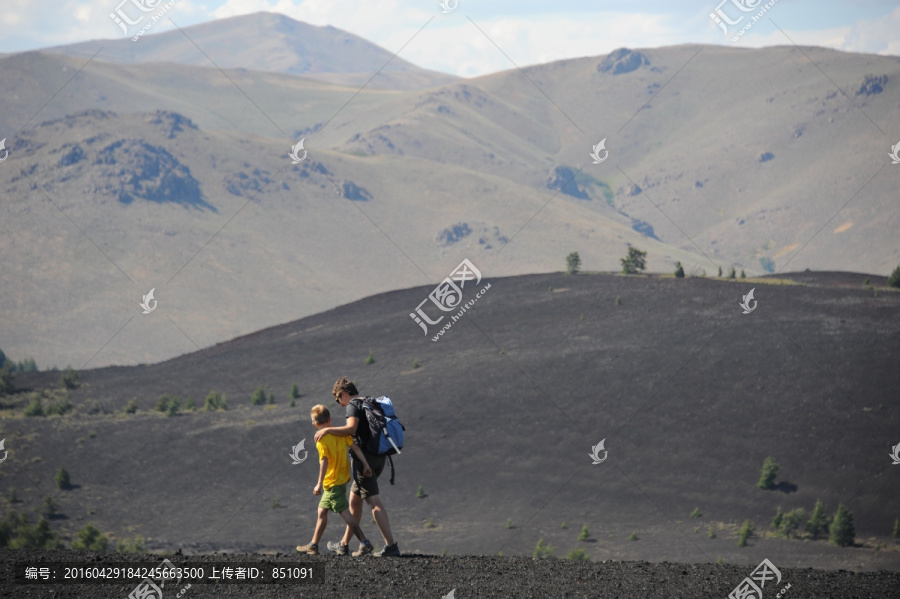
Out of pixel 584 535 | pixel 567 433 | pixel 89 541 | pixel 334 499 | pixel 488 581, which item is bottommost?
pixel 488 581

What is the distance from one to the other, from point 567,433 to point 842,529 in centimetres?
1395

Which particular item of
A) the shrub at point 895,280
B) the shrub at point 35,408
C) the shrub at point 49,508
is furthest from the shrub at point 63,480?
the shrub at point 895,280

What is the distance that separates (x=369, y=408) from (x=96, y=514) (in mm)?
33000

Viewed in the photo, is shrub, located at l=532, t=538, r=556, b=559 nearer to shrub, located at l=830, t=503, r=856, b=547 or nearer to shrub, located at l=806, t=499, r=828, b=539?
shrub, located at l=806, t=499, r=828, b=539

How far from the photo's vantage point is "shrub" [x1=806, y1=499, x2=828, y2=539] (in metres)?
32.2

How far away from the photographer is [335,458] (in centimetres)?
1112

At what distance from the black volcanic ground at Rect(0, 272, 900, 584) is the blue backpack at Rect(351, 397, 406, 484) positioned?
21.3m

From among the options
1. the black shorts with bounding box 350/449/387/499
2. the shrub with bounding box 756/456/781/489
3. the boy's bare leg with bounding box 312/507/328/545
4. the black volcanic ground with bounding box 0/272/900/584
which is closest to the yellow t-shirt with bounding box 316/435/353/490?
the black shorts with bounding box 350/449/387/499

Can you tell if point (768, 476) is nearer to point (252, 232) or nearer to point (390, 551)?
point (390, 551)

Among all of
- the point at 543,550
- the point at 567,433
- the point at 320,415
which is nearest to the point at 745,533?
the point at 543,550

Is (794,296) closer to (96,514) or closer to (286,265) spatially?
(96,514)

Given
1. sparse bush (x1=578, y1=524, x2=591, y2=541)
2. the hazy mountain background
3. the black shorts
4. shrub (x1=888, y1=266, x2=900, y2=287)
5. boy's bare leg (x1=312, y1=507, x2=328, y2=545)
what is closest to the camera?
boy's bare leg (x1=312, y1=507, x2=328, y2=545)

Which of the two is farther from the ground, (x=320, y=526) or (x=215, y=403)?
(x=215, y=403)

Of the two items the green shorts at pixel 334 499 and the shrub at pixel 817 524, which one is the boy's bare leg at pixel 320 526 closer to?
the green shorts at pixel 334 499
